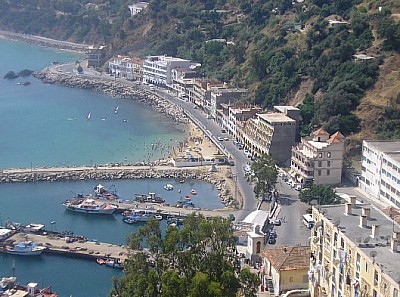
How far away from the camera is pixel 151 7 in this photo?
55.5 meters

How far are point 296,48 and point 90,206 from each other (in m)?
17.8

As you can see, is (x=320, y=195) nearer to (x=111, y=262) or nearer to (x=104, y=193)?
(x=111, y=262)

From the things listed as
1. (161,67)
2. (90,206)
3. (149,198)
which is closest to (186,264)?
(90,206)

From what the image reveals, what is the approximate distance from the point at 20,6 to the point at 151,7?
2918 centimetres

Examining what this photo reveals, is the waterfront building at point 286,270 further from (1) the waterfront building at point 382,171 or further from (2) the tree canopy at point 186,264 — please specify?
(1) the waterfront building at point 382,171

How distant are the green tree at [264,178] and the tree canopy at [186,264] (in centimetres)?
1171

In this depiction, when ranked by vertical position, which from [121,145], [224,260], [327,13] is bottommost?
[121,145]

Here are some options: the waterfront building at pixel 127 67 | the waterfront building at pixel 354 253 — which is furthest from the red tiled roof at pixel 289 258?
the waterfront building at pixel 127 67

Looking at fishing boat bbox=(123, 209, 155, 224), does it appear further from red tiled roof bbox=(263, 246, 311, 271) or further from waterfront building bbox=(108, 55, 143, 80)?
waterfront building bbox=(108, 55, 143, 80)

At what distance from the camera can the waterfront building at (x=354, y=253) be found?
10.4m

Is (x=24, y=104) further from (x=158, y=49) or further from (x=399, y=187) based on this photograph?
(x=399, y=187)

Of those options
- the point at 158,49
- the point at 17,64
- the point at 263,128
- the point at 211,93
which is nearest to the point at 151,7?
the point at 158,49

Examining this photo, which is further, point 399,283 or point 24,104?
point 24,104

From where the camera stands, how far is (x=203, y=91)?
1513 inches
